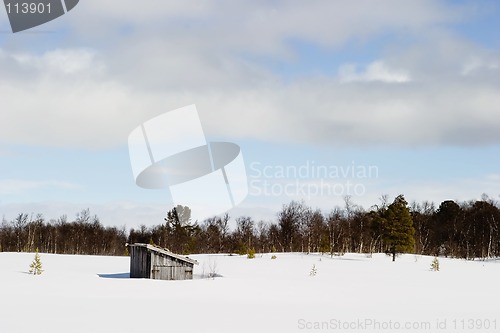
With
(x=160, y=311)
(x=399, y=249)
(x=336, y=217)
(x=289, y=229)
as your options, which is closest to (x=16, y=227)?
(x=289, y=229)

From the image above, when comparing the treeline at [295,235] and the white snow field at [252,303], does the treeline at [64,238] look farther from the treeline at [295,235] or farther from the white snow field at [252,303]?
the white snow field at [252,303]

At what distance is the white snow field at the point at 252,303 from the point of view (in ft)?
58.5

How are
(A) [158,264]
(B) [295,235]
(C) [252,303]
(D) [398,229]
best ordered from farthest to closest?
(B) [295,235] < (D) [398,229] < (A) [158,264] < (C) [252,303]

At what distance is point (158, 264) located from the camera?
3334 cm

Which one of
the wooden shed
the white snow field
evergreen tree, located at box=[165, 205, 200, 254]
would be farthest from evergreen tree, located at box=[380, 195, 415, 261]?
evergreen tree, located at box=[165, 205, 200, 254]

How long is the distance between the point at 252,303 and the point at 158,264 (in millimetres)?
11478

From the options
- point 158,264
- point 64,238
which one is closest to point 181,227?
point 64,238

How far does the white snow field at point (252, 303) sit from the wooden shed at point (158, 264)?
1399 millimetres

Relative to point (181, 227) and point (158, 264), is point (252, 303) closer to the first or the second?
point (158, 264)

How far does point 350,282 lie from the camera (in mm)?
34938

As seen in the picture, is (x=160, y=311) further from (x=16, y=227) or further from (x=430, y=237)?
(x=16, y=227)

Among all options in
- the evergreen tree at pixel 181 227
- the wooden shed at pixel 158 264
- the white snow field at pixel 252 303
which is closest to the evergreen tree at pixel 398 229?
the white snow field at pixel 252 303

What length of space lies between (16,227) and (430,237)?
257 ft

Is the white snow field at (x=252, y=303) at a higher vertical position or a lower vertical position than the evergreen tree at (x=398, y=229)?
lower
